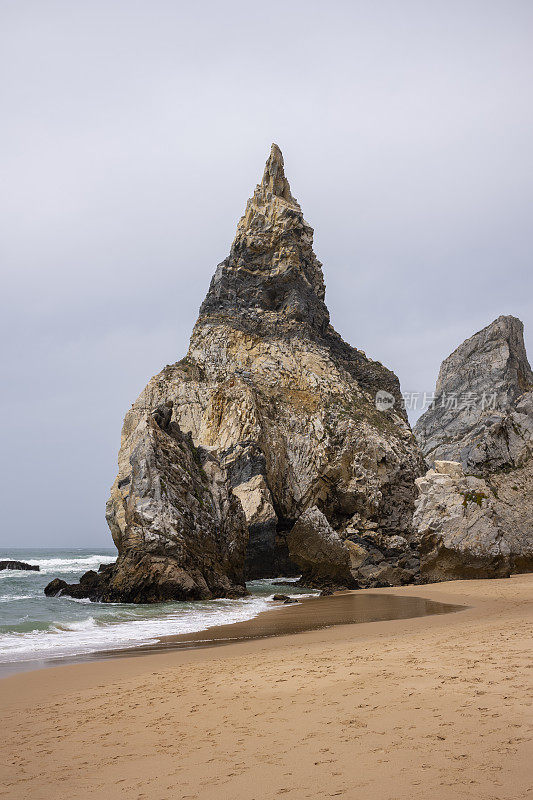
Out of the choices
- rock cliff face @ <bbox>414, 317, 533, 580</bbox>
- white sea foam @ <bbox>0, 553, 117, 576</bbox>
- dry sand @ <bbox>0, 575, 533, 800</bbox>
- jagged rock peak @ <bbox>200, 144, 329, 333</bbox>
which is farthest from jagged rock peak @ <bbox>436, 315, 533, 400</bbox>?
dry sand @ <bbox>0, 575, 533, 800</bbox>

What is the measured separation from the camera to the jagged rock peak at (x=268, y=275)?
155ft

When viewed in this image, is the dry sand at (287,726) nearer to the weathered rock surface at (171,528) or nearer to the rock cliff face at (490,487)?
the weathered rock surface at (171,528)

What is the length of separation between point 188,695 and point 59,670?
3283mm

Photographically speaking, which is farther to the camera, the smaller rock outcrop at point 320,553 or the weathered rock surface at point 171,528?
the smaller rock outcrop at point 320,553

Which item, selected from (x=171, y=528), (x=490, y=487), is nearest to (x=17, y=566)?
(x=171, y=528)

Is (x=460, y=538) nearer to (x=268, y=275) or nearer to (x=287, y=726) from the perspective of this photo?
(x=287, y=726)

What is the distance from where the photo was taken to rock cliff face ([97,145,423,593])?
35.7 m

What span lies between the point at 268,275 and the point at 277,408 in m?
12.2

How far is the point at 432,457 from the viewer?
67.4 meters

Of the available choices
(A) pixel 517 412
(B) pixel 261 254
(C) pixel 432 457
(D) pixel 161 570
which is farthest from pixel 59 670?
(C) pixel 432 457

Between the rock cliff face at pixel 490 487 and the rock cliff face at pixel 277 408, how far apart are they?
5.38 metres

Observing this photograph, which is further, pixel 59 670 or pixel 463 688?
pixel 59 670

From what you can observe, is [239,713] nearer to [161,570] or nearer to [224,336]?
[161,570]

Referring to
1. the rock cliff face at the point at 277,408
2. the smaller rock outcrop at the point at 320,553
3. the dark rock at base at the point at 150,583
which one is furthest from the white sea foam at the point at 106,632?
the smaller rock outcrop at the point at 320,553
